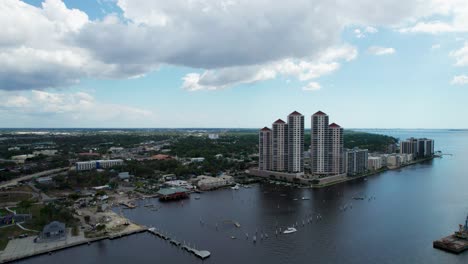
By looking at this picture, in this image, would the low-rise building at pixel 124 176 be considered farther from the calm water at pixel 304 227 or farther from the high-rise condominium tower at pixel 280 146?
the high-rise condominium tower at pixel 280 146

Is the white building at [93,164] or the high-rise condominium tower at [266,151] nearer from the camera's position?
the high-rise condominium tower at [266,151]

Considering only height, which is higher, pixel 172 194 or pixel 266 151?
pixel 266 151

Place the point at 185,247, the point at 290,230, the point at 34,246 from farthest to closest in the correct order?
the point at 290,230
the point at 185,247
the point at 34,246

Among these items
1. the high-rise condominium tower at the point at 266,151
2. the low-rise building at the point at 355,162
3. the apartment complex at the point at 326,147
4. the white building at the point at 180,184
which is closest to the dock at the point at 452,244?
the apartment complex at the point at 326,147

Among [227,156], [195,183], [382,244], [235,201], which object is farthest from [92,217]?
[227,156]

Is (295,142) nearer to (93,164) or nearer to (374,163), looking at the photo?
(374,163)

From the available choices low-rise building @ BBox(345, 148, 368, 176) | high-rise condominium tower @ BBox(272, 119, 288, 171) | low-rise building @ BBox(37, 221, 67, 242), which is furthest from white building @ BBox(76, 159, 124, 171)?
low-rise building @ BBox(345, 148, 368, 176)

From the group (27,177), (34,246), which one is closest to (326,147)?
(34,246)
